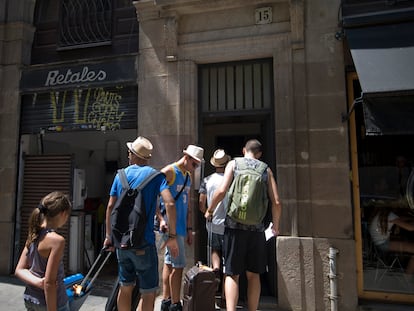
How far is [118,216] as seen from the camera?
11.0 ft

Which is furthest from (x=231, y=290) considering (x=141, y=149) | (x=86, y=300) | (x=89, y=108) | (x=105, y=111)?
(x=89, y=108)

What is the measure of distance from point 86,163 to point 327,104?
631 centimetres

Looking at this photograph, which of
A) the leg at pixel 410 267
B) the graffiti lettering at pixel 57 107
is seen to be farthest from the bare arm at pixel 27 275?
the leg at pixel 410 267

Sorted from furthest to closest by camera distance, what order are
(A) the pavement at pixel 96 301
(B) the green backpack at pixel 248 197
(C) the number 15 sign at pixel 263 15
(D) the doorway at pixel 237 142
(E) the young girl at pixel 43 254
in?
(C) the number 15 sign at pixel 263 15 < (D) the doorway at pixel 237 142 < (A) the pavement at pixel 96 301 < (B) the green backpack at pixel 248 197 < (E) the young girl at pixel 43 254

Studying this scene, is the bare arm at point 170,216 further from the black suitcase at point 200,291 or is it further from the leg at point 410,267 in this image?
the leg at point 410,267

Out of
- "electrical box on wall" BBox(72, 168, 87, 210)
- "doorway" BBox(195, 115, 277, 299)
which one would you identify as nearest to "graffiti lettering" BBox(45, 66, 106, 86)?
"electrical box on wall" BBox(72, 168, 87, 210)

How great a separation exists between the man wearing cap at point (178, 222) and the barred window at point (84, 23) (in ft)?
11.3

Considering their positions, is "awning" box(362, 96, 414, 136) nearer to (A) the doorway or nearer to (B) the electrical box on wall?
(A) the doorway

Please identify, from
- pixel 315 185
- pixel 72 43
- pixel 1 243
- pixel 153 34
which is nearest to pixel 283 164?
pixel 315 185

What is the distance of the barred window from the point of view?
653cm

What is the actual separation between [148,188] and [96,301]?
8.84 feet

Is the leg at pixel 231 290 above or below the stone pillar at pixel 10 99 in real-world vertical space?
below

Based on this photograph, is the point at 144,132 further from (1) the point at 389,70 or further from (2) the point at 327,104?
(1) the point at 389,70

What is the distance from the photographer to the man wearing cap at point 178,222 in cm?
401
